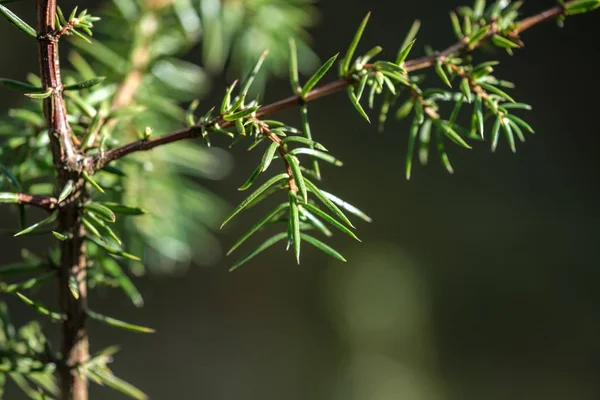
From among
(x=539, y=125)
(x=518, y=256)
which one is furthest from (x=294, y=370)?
(x=539, y=125)

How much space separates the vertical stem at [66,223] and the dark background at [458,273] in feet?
2.79

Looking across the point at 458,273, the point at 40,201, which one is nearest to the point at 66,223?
the point at 40,201

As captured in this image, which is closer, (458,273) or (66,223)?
(66,223)

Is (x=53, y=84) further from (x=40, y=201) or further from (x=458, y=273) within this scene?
(x=458, y=273)

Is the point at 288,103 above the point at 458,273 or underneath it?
underneath

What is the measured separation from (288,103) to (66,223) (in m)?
0.10

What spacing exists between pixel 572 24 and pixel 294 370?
86 cm

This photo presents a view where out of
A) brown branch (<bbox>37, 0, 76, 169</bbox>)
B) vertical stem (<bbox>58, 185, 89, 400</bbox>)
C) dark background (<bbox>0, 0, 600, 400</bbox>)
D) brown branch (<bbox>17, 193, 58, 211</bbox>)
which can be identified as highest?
dark background (<bbox>0, 0, 600, 400</bbox>)

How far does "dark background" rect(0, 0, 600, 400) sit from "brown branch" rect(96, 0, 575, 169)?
2.82 feet

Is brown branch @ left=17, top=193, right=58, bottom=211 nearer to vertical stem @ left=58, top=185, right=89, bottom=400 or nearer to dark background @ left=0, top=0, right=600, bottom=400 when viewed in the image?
vertical stem @ left=58, top=185, right=89, bottom=400

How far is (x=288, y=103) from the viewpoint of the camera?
238 mm

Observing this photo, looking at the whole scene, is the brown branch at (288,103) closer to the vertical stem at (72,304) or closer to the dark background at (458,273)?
the vertical stem at (72,304)

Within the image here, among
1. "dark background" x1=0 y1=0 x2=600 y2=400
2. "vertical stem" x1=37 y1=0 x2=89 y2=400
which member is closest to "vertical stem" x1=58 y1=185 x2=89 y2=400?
"vertical stem" x1=37 y1=0 x2=89 y2=400

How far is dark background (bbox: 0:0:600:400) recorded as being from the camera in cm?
114
